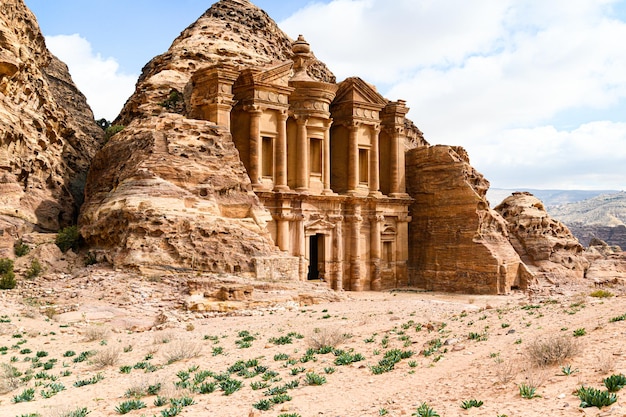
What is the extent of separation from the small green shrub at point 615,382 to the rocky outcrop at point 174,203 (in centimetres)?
1751

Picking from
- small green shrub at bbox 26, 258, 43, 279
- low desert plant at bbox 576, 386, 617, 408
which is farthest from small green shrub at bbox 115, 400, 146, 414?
small green shrub at bbox 26, 258, 43, 279

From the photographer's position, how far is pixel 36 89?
29.9 m

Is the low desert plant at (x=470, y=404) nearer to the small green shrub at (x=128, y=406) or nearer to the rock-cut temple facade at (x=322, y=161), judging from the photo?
the small green shrub at (x=128, y=406)

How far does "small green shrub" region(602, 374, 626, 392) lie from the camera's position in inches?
290

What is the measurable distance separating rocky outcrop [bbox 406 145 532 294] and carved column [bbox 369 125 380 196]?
373 cm

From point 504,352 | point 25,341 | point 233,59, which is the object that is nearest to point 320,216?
point 233,59

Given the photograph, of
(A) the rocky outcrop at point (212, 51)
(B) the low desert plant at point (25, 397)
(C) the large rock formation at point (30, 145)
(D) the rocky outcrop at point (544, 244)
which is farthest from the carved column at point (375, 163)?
(B) the low desert plant at point (25, 397)

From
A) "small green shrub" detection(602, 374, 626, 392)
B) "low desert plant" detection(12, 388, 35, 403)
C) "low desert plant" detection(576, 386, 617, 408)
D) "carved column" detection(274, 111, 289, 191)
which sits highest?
"carved column" detection(274, 111, 289, 191)

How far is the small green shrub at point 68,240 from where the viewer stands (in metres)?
24.0

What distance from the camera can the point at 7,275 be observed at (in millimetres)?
20750

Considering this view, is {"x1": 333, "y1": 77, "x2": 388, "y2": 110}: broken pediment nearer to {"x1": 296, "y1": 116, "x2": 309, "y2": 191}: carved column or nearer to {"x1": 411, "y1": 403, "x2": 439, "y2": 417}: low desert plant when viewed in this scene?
{"x1": 296, "y1": 116, "x2": 309, "y2": 191}: carved column

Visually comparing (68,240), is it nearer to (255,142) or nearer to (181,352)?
(181,352)

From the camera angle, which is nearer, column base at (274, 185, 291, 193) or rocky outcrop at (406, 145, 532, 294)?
column base at (274, 185, 291, 193)

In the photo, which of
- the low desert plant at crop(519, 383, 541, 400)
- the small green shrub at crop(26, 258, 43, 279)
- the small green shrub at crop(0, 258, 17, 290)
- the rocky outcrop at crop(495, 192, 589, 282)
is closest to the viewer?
the low desert plant at crop(519, 383, 541, 400)
